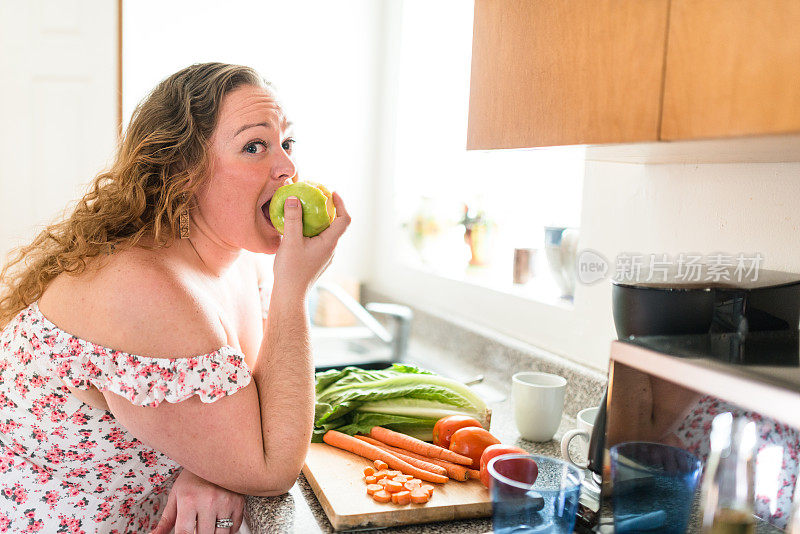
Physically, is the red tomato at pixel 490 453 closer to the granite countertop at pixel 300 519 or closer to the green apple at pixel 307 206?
the granite countertop at pixel 300 519

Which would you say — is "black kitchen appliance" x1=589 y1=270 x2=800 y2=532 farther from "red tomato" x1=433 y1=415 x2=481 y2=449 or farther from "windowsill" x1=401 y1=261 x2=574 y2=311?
"windowsill" x1=401 y1=261 x2=574 y2=311

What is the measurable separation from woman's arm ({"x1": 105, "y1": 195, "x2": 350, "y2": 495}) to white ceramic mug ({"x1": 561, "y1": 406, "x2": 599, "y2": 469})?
1.39ft

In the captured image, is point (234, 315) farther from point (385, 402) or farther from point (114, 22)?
point (114, 22)

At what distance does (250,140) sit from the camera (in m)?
1.23

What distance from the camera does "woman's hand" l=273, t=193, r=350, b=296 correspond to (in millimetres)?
1214

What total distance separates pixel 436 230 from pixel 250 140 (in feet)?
3.98

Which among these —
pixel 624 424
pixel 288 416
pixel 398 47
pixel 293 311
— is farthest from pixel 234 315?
pixel 398 47

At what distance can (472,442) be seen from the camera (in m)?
1.18

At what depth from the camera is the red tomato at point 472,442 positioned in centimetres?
117

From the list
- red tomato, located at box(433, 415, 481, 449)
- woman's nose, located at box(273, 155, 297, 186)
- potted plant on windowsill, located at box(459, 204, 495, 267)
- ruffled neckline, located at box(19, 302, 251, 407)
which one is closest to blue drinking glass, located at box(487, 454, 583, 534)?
red tomato, located at box(433, 415, 481, 449)

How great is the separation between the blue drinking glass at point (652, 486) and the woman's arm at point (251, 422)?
1.69ft

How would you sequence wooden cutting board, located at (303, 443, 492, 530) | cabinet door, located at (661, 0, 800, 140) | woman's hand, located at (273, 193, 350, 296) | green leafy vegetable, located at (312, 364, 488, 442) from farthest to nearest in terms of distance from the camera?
green leafy vegetable, located at (312, 364, 488, 442) → woman's hand, located at (273, 193, 350, 296) → wooden cutting board, located at (303, 443, 492, 530) → cabinet door, located at (661, 0, 800, 140)

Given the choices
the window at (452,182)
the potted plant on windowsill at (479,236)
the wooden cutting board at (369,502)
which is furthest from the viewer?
the potted plant on windowsill at (479,236)

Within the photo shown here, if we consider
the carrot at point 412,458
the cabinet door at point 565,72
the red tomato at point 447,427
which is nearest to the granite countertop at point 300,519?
the carrot at point 412,458
